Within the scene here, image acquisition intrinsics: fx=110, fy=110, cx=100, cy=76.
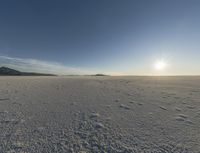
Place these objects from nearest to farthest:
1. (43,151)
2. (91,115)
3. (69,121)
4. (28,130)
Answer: (43,151) < (28,130) < (69,121) < (91,115)

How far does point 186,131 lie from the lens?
267cm

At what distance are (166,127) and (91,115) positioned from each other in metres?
2.13

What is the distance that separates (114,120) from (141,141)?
1.04 m

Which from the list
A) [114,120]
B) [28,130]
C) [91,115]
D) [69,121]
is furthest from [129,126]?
[28,130]

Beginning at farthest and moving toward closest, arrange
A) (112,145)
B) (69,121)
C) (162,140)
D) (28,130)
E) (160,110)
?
(160,110)
(69,121)
(28,130)
(162,140)
(112,145)

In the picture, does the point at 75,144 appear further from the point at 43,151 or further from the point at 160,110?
the point at 160,110

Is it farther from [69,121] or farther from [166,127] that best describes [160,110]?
[69,121]

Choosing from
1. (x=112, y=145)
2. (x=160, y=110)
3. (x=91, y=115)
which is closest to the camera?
(x=112, y=145)

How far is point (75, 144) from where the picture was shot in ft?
7.14

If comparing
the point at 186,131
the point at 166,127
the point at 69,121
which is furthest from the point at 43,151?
the point at 186,131

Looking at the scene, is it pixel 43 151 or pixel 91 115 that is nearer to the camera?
pixel 43 151

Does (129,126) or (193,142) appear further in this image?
(129,126)

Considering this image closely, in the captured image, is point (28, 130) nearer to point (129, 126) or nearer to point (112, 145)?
point (112, 145)

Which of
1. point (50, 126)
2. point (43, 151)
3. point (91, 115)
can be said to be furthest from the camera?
point (91, 115)
